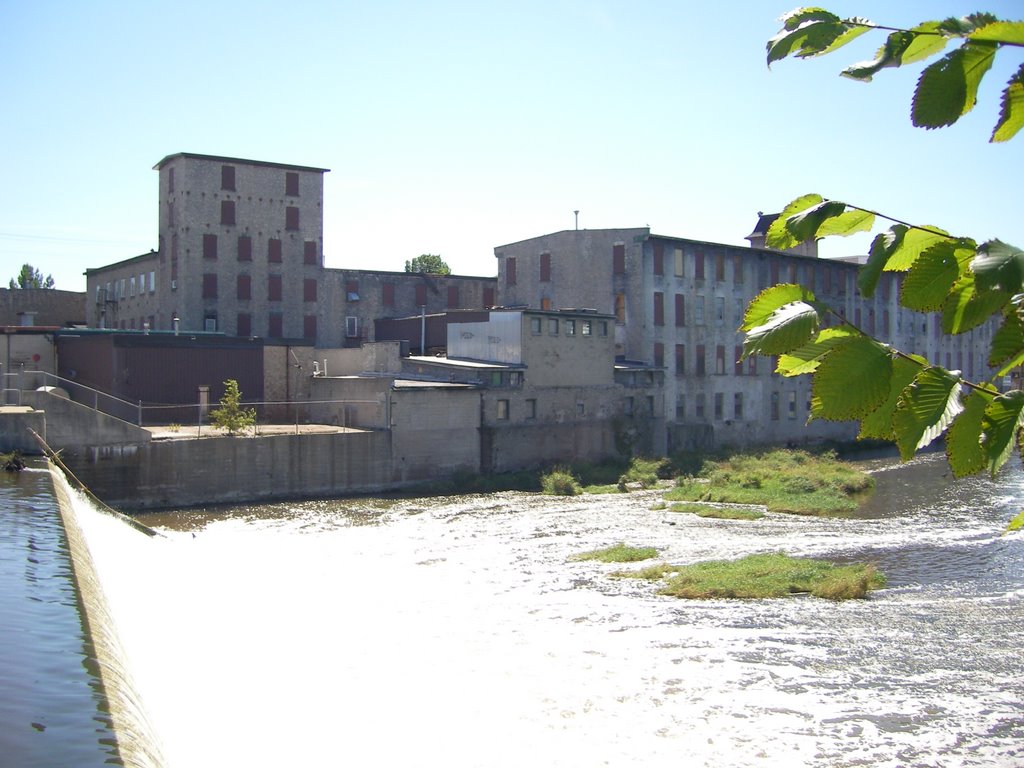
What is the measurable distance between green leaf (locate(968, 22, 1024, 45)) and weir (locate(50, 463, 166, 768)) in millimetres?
7756

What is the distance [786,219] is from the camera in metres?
2.92

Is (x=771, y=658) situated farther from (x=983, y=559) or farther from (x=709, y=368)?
(x=709, y=368)

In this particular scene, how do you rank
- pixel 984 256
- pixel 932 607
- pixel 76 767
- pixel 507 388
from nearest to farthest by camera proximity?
pixel 984 256
pixel 76 767
pixel 932 607
pixel 507 388

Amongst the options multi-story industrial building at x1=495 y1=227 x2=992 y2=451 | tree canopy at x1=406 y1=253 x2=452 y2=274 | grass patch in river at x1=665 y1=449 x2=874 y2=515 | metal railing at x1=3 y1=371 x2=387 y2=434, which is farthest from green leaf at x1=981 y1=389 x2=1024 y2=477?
tree canopy at x1=406 y1=253 x2=452 y2=274

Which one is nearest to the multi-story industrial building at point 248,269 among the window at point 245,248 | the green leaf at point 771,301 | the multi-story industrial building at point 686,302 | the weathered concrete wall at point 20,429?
the window at point 245,248

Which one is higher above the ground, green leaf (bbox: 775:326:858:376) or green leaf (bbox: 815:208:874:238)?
green leaf (bbox: 815:208:874:238)

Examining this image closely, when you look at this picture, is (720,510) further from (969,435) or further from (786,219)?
(969,435)

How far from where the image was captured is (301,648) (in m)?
15.4

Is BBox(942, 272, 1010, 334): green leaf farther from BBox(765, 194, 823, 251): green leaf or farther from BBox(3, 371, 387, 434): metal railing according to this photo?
BBox(3, 371, 387, 434): metal railing

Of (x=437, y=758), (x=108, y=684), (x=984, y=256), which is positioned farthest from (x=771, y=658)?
(x=984, y=256)

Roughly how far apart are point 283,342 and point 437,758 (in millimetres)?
36575

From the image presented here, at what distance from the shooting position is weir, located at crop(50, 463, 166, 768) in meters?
8.34

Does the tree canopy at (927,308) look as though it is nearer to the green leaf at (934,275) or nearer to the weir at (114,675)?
the green leaf at (934,275)

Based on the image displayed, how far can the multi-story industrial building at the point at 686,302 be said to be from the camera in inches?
1965
